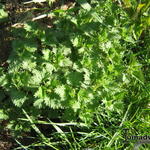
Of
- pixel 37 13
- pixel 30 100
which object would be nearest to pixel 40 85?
pixel 30 100

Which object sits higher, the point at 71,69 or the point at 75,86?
the point at 71,69

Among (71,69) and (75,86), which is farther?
(71,69)

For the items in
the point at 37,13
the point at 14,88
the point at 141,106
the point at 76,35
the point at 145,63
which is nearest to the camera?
the point at 14,88

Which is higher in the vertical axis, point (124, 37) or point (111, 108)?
point (124, 37)

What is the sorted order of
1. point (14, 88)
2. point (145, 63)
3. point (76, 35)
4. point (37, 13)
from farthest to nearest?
point (37, 13) < point (145, 63) < point (76, 35) < point (14, 88)

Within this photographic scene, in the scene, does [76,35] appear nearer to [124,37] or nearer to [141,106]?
[124,37]
